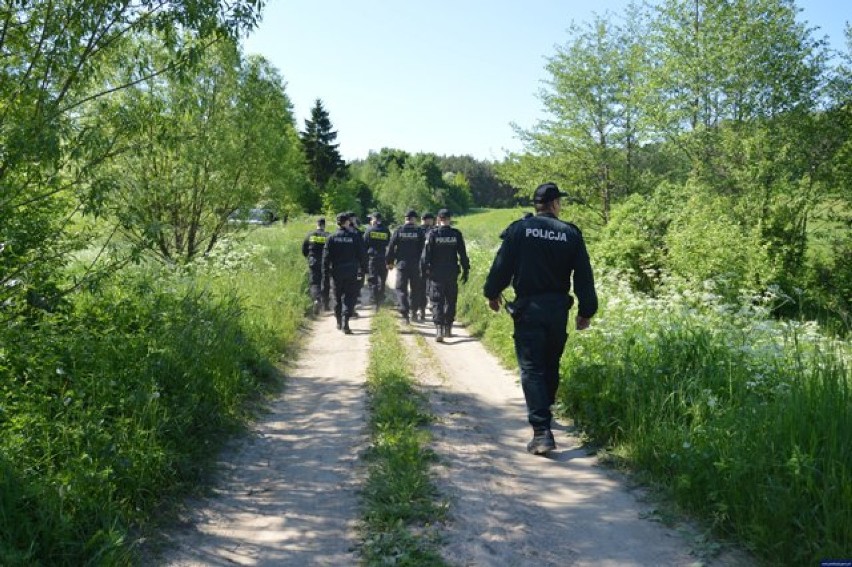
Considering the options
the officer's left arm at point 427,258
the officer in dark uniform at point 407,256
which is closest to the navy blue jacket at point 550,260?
the officer's left arm at point 427,258

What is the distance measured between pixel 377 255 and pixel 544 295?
389 inches

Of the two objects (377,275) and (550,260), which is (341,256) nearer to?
(377,275)

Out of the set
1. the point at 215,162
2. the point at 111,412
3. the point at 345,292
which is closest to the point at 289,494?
the point at 111,412

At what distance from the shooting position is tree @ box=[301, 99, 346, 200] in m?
65.3

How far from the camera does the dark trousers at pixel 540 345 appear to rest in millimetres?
5267

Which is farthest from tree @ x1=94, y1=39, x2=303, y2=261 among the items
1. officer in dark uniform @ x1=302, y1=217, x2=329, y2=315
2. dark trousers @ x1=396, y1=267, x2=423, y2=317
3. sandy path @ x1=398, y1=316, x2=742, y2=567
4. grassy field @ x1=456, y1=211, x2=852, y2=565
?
grassy field @ x1=456, y1=211, x2=852, y2=565

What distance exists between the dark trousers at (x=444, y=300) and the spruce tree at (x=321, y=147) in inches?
2190

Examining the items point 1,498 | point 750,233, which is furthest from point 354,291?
point 750,233

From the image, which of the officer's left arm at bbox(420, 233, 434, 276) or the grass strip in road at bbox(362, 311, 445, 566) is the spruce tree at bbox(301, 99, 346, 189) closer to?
the officer's left arm at bbox(420, 233, 434, 276)

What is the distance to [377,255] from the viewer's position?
49.1ft

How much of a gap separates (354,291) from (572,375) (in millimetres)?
6163

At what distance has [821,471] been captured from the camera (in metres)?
3.38

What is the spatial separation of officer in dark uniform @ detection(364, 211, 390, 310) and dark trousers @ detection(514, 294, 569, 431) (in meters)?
9.20

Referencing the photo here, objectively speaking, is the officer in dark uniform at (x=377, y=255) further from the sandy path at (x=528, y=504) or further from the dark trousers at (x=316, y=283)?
the sandy path at (x=528, y=504)
